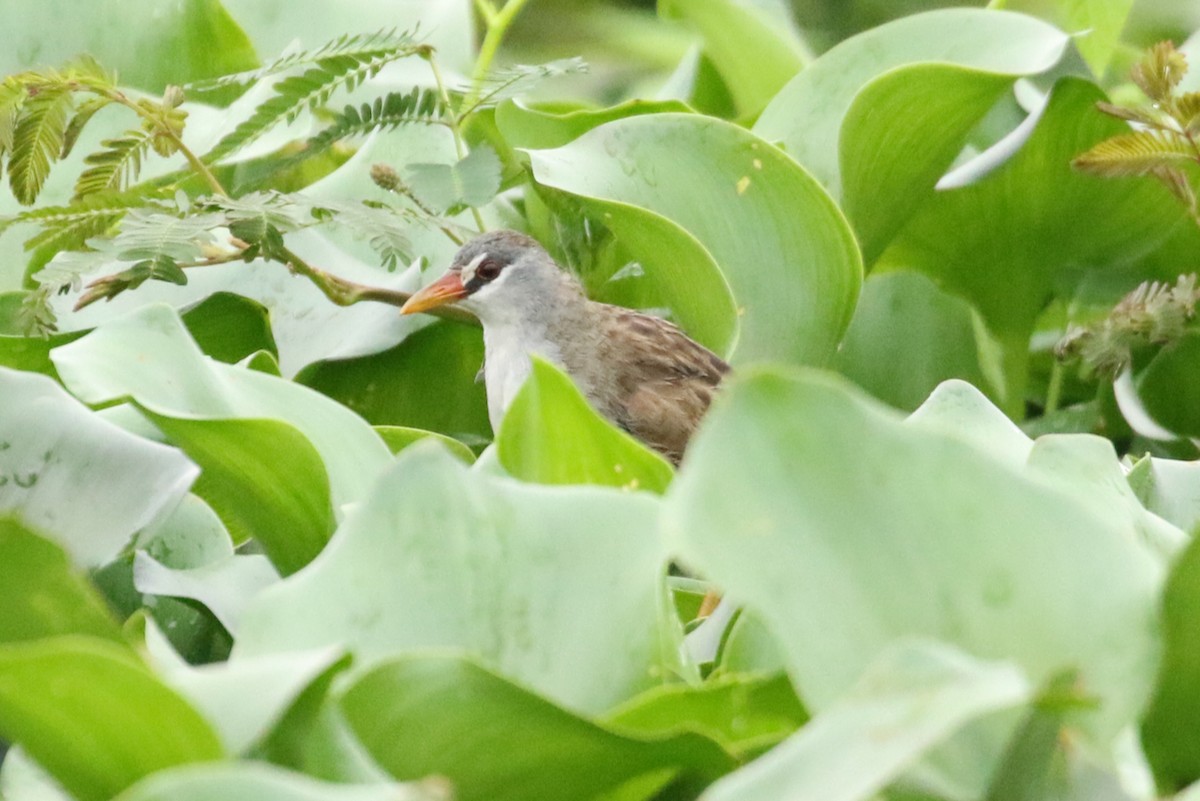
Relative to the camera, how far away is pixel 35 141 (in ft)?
5.16

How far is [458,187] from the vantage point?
5.76ft

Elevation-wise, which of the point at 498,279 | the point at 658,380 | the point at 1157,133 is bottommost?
the point at 658,380

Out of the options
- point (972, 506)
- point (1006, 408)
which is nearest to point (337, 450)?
point (972, 506)

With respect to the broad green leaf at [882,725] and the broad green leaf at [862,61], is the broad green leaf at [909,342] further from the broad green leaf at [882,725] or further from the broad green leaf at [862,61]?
the broad green leaf at [882,725]

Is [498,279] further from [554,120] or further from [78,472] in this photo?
[78,472]

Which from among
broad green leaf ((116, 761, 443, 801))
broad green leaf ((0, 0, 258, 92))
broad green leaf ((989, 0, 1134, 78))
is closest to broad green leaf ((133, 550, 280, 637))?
broad green leaf ((116, 761, 443, 801))

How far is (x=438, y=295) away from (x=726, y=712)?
106cm

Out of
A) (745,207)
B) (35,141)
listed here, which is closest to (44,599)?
(35,141)

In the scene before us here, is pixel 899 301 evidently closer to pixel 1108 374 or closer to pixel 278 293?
pixel 1108 374

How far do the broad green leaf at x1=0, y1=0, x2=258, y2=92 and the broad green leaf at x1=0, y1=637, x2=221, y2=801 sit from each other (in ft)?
4.85

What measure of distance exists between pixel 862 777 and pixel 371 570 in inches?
13.2

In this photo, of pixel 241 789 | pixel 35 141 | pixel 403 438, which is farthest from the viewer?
pixel 35 141

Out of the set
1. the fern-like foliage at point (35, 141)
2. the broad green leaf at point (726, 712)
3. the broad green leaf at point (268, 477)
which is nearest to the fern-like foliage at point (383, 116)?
the fern-like foliage at point (35, 141)

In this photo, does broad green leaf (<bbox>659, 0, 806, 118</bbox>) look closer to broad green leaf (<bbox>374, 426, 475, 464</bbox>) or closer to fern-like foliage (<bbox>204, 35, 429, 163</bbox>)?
fern-like foliage (<bbox>204, 35, 429, 163</bbox>)
